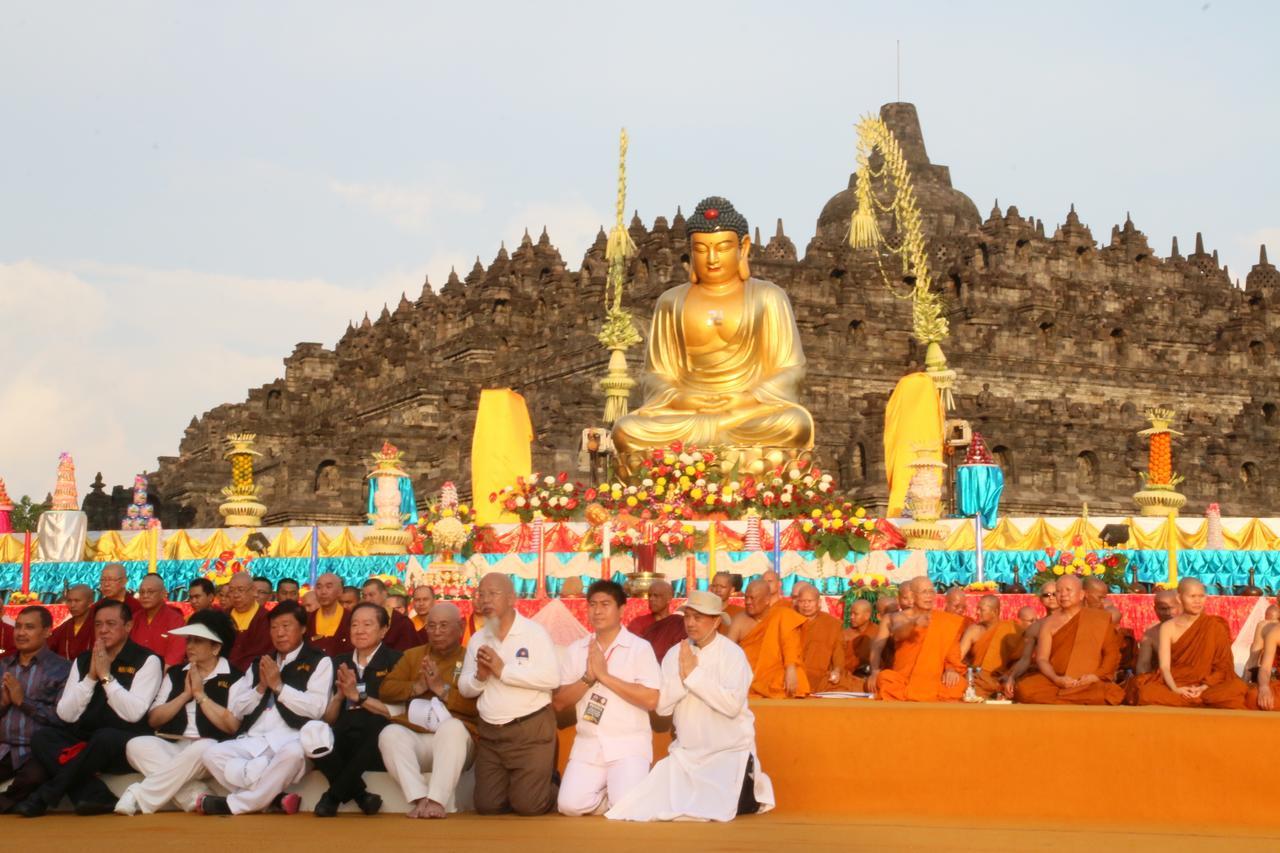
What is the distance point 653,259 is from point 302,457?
8767mm

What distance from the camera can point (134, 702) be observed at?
10359mm

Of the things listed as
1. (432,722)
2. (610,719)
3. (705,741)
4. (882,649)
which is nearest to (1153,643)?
(882,649)

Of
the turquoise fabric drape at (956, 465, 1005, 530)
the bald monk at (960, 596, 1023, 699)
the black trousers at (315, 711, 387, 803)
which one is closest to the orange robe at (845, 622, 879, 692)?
the bald monk at (960, 596, 1023, 699)

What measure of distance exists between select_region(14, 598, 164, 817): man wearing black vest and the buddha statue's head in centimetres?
1222

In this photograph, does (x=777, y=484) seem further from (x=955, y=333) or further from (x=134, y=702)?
(x=955, y=333)

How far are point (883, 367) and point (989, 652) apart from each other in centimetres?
2551

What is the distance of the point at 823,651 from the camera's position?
40.7ft

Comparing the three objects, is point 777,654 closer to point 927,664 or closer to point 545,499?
point 927,664

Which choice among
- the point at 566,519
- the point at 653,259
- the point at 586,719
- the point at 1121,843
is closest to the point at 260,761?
the point at 586,719

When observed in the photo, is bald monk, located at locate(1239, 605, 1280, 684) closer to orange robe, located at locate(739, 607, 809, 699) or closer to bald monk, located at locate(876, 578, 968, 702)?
bald monk, located at locate(876, 578, 968, 702)

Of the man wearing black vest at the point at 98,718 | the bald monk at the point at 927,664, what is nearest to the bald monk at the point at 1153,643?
the bald monk at the point at 927,664

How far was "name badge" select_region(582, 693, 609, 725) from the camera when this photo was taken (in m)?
10.1

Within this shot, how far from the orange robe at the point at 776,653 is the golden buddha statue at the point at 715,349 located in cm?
898

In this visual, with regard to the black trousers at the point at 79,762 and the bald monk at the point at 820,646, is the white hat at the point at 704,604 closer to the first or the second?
the bald monk at the point at 820,646
